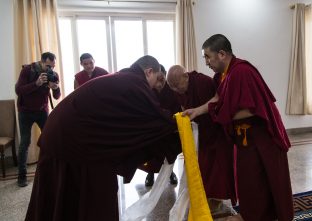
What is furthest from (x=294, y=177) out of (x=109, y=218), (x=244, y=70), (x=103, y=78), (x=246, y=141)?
(x=103, y=78)

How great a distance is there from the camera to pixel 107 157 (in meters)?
1.46

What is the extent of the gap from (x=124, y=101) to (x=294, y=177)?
7.41ft

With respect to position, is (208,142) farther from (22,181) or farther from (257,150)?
(22,181)

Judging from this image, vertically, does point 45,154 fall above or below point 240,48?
below

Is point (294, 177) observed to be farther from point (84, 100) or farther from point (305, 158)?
point (84, 100)

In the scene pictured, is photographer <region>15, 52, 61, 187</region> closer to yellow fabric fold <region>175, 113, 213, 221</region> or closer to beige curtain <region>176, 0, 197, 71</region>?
yellow fabric fold <region>175, 113, 213, 221</region>

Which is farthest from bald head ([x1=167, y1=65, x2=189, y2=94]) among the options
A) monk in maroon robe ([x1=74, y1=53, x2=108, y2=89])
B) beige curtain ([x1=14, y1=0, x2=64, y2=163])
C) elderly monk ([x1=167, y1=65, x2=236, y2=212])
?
beige curtain ([x1=14, y1=0, x2=64, y2=163])

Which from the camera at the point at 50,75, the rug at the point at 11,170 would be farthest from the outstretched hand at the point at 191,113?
the rug at the point at 11,170

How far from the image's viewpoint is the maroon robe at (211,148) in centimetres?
208

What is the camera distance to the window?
3.97 m

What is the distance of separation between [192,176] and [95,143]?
0.63 metres

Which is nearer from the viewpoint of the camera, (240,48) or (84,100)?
(84,100)

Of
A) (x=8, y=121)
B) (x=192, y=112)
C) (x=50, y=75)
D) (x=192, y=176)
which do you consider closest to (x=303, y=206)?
(x=192, y=176)

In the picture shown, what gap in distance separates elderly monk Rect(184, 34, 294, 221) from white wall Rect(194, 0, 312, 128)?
2.68m
